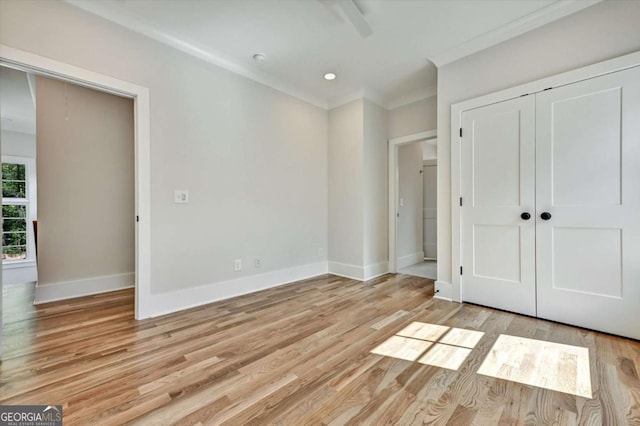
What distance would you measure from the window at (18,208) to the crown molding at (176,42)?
17.4 ft

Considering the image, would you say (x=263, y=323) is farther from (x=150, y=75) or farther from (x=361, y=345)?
(x=150, y=75)

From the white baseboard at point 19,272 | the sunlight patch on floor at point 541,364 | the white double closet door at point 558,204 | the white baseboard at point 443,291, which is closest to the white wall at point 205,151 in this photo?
the white baseboard at point 443,291

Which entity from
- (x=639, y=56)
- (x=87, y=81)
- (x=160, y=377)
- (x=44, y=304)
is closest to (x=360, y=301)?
(x=160, y=377)

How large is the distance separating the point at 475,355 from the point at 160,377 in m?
2.06

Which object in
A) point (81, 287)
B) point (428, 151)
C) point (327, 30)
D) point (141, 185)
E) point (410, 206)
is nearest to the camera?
point (141, 185)

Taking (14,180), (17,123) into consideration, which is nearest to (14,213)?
(14,180)

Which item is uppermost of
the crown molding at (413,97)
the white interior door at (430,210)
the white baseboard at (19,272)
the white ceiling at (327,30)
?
the white ceiling at (327,30)

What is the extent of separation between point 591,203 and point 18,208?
29.6ft

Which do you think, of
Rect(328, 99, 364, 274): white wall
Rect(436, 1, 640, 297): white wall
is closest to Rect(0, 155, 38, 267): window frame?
Rect(328, 99, 364, 274): white wall

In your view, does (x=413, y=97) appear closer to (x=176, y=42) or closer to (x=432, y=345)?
(x=176, y=42)

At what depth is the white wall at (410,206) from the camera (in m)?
4.92

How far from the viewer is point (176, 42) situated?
2734mm

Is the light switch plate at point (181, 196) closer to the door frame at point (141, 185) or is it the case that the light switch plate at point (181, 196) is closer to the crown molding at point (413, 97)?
the door frame at point (141, 185)

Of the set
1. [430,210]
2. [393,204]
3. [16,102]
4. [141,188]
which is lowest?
[430,210]
